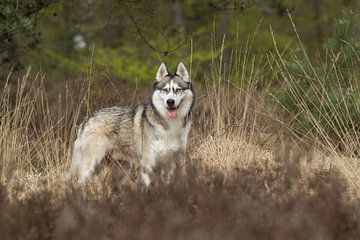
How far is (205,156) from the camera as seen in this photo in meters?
8.30

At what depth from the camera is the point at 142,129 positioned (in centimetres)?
845

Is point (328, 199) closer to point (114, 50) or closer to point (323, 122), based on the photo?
point (323, 122)

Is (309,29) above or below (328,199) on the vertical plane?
below

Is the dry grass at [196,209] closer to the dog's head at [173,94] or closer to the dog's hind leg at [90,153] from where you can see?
the dog's hind leg at [90,153]

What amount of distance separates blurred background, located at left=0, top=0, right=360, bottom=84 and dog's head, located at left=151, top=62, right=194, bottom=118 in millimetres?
365

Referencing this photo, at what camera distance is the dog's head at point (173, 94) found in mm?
8359

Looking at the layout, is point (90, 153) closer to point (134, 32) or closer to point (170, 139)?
point (170, 139)

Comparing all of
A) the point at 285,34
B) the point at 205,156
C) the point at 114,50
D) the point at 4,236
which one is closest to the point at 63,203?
the point at 4,236

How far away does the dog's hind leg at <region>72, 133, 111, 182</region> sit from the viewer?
8445mm

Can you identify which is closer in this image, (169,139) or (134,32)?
(169,139)

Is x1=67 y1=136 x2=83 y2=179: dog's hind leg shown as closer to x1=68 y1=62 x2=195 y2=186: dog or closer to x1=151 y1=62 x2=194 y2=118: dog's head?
x1=68 y1=62 x2=195 y2=186: dog

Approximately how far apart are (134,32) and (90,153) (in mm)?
3368

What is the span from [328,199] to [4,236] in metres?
1.77

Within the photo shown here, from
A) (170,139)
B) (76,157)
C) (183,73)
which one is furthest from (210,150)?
(76,157)
